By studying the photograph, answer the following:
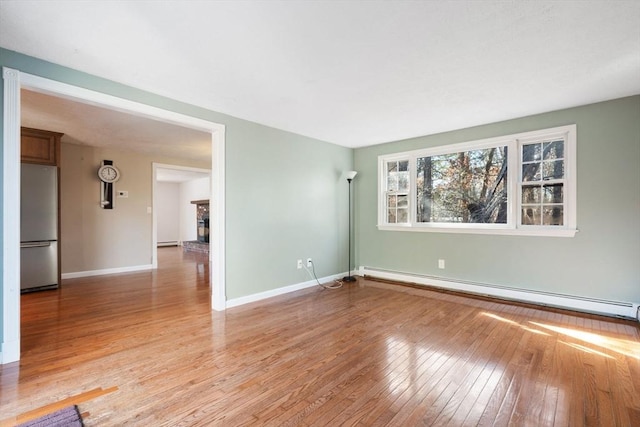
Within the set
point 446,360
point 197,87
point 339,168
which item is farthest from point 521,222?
point 197,87

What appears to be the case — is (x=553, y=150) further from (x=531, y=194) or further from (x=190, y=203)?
(x=190, y=203)

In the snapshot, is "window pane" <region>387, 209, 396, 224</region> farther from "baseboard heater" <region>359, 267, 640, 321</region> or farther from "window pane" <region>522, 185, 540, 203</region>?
"window pane" <region>522, 185, 540, 203</region>

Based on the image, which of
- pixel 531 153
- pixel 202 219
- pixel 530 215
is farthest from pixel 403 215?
pixel 202 219

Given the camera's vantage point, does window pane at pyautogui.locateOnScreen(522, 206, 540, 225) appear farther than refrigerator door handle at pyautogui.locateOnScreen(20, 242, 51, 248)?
No

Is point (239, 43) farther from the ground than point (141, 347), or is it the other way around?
point (239, 43)

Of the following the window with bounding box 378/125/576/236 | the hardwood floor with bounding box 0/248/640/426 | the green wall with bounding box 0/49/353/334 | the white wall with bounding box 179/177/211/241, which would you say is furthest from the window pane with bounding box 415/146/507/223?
the white wall with bounding box 179/177/211/241

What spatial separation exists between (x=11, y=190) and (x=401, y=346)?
3362 millimetres

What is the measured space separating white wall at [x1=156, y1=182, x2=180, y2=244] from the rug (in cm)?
977

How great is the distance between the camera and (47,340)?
8.49 feet

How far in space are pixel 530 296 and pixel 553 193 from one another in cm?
133

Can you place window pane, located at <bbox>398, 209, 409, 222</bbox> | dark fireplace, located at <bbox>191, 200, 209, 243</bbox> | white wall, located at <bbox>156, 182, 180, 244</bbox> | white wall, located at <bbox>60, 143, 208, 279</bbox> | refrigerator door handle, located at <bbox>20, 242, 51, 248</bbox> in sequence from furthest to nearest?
white wall, located at <bbox>156, 182, 180, 244</bbox> → dark fireplace, located at <bbox>191, 200, 209, 243</bbox> → white wall, located at <bbox>60, 143, 208, 279</bbox> → window pane, located at <bbox>398, 209, 409, 222</bbox> → refrigerator door handle, located at <bbox>20, 242, 51, 248</bbox>

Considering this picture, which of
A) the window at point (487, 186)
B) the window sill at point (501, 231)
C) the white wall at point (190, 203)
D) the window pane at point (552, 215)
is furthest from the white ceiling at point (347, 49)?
the white wall at point (190, 203)

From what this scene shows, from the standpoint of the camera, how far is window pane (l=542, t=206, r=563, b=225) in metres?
3.54

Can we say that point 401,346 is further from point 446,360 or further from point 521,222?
point 521,222
